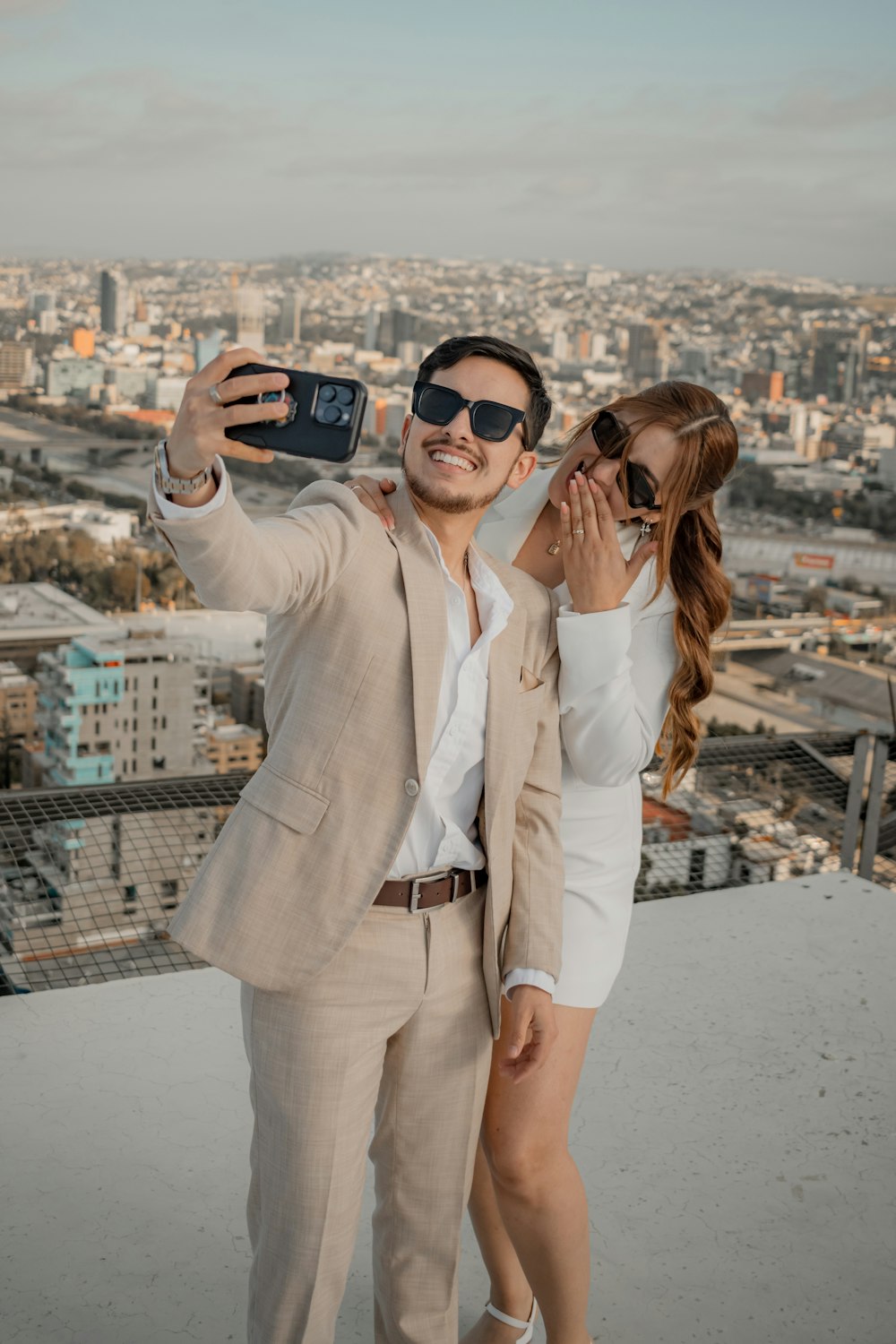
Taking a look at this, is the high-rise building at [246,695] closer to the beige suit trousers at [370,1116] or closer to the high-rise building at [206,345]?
A: the high-rise building at [206,345]

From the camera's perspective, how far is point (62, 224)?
1877cm

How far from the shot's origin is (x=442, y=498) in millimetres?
1198

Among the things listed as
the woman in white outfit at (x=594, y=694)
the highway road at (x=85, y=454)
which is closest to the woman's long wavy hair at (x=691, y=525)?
the woman in white outfit at (x=594, y=694)

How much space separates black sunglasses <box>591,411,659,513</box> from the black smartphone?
0.62m

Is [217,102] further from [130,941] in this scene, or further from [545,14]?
[130,941]

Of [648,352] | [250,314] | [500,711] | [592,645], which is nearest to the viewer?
[500,711]

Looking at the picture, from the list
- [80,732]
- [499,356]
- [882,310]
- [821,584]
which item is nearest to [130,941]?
[499,356]

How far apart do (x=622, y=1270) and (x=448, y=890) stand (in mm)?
968

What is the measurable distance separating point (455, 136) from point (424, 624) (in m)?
24.8

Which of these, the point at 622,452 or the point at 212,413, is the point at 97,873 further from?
the point at 212,413

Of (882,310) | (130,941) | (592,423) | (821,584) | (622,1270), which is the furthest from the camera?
(882,310)

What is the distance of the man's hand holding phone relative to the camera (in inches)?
34.9

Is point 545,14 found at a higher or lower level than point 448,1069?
higher

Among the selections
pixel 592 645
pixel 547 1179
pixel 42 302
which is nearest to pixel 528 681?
pixel 592 645
